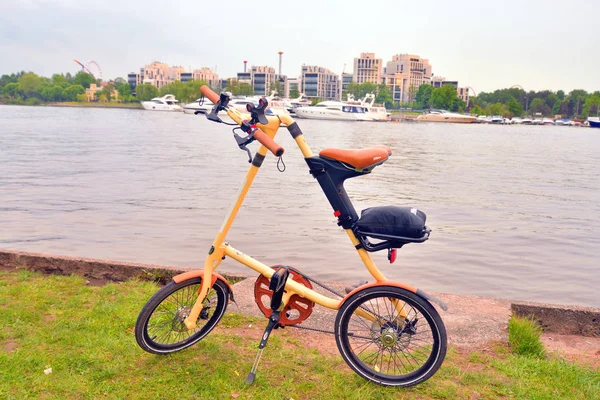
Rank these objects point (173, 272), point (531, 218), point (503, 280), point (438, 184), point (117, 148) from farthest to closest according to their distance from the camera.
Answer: point (117, 148) → point (438, 184) → point (531, 218) → point (503, 280) → point (173, 272)

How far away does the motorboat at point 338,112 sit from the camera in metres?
110

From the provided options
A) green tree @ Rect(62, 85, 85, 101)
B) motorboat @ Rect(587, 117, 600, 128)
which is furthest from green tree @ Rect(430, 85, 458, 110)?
green tree @ Rect(62, 85, 85, 101)

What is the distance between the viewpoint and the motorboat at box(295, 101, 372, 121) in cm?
10962

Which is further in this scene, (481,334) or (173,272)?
(173,272)

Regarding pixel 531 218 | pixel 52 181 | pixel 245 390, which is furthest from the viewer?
pixel 52 181

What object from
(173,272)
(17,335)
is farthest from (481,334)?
(17,335)

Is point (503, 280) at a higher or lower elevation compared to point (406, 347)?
lower

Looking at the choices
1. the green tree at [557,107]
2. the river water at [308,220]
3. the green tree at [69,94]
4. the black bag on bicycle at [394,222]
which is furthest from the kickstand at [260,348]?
the green tree at [69,94]

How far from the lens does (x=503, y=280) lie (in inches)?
355

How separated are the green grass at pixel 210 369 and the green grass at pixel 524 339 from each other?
0.33 feet

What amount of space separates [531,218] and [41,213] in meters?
11.2

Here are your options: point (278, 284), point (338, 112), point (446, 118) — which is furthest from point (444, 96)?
point (278, 284)

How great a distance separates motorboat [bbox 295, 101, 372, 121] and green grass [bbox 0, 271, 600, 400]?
4163 inches

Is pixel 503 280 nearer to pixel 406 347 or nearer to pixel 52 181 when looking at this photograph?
pixel 406 347
